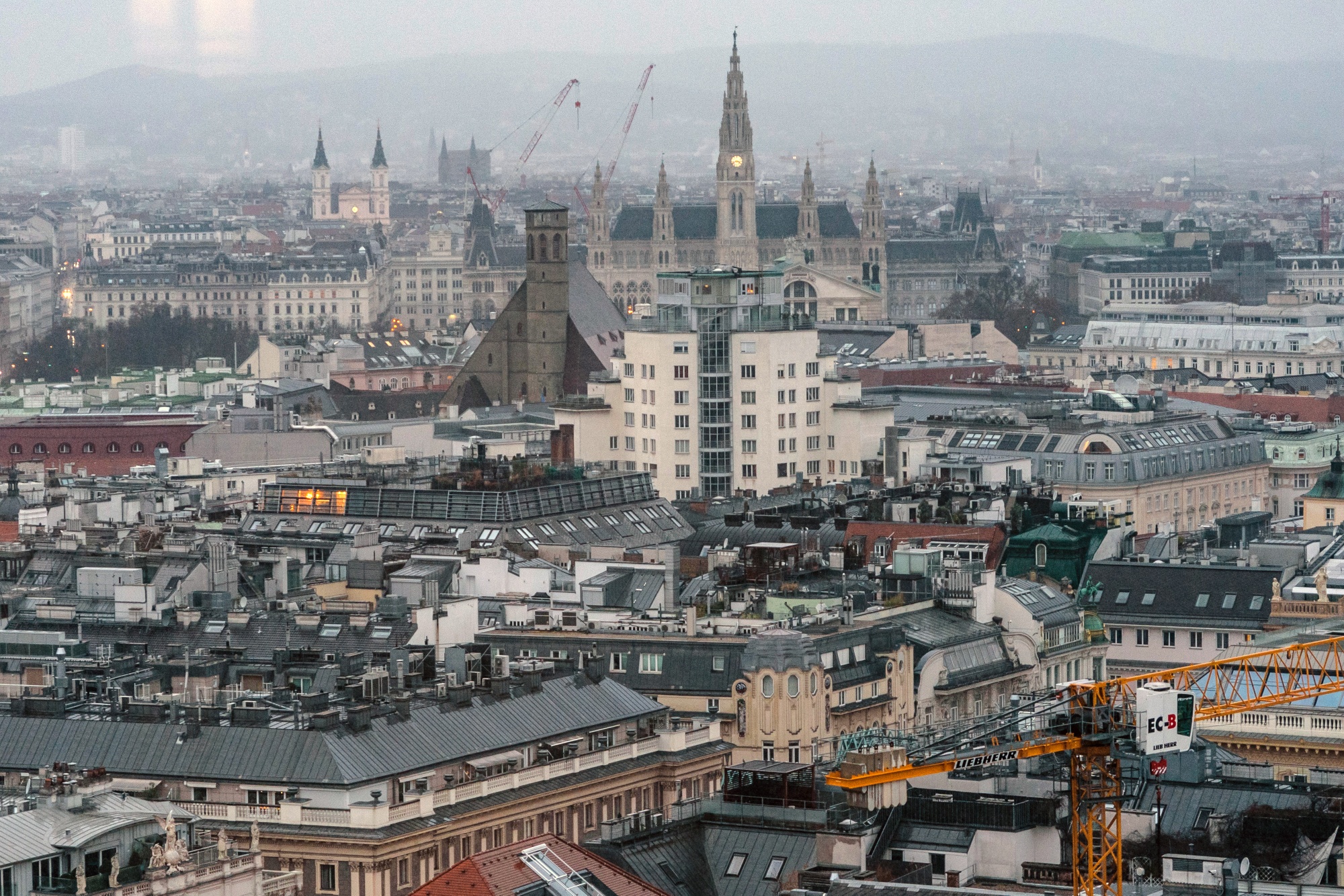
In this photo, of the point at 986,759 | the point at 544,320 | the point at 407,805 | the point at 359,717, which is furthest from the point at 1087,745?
the point at 544,320

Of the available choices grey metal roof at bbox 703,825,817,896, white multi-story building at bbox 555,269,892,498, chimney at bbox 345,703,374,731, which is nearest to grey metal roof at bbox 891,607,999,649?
chimney at bbox 345,703,374,731

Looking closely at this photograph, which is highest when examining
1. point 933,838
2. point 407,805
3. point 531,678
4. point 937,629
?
point 531,678

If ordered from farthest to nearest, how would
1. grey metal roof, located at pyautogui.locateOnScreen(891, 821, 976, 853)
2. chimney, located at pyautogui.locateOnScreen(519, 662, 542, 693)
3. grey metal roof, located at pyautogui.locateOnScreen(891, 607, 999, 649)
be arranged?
grey metal roof, located at pyautogui.locateOnScreen(891, 607, 999, 649)
chimney, located at pyautogui.locateOnScreen(519, 662, 542, 693)
grey metal roof, located at pyautogui.locateOnScreen(891, 821, 976, 853)

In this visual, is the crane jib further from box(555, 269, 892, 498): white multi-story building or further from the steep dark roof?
box(555, 269, 892, 498): white multi-story building

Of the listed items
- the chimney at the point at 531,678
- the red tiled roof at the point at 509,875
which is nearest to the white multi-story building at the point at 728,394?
the chimney at the point at 531,678

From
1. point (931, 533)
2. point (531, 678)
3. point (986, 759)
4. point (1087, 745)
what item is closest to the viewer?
point (1087, 745)

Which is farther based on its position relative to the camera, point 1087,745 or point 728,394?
point 728,394

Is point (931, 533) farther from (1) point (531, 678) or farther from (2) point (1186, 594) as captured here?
(1) point (531, 678)

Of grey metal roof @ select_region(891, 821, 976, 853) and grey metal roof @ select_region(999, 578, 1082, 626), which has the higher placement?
grey metal roof @ select_region(891, 821, 976, 853)


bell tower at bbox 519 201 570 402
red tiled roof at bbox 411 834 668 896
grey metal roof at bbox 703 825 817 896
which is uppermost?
red tiled roof at bbox 411 834 668 896
